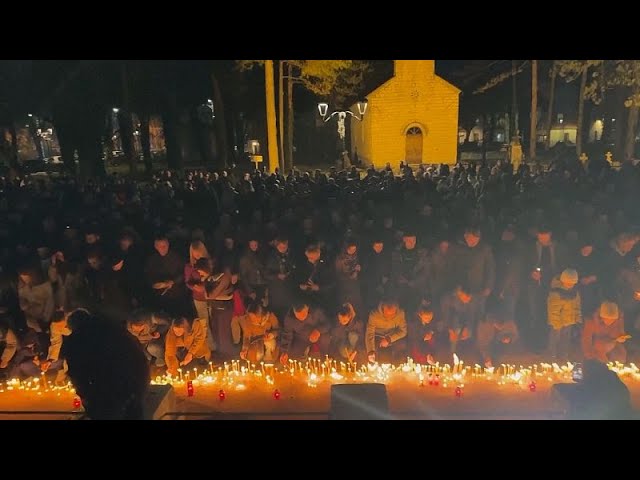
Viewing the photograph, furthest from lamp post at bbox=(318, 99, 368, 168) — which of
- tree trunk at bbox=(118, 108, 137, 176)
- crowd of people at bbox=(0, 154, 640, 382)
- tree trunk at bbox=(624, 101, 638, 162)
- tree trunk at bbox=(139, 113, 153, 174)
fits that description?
crowd of people at bbox=(0, 154, 640, 382)

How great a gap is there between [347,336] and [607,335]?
2.71 metres

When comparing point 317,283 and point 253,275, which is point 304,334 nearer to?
point 317,283

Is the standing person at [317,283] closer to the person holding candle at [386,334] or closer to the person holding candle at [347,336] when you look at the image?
the person holding candle at [347,336]

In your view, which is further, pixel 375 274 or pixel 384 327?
pixel 375 274

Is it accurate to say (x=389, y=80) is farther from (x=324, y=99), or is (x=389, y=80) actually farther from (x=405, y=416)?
(x=405, y=416)

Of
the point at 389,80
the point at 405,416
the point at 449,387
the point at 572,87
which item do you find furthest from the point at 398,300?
the point at 572,87

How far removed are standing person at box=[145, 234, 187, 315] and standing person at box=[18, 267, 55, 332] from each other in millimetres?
1078

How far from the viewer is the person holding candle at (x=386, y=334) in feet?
19.2

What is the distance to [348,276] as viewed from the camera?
6219 mm

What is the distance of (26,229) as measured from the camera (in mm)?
7992

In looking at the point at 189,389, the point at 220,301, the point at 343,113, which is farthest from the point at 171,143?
the point at 189,389

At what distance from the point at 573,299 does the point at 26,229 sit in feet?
24.1

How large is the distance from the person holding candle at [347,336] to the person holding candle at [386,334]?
0.11m

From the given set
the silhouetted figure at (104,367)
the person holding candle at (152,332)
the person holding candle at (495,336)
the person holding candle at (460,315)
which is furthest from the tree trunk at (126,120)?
the person holding candle at (495,336)
